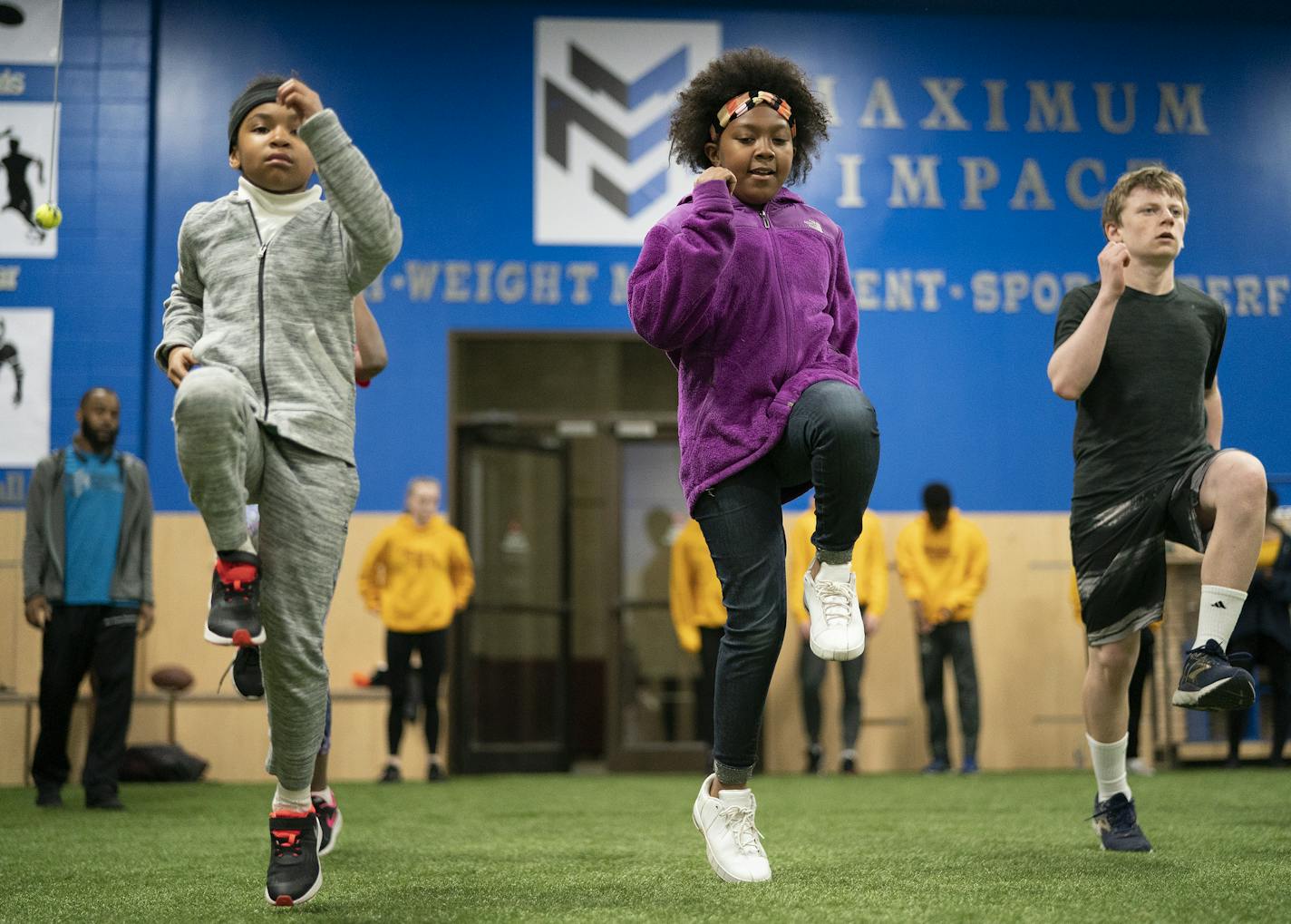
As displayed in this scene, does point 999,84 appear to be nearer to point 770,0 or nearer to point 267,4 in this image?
point 770,0

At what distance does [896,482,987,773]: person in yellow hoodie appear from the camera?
27.4ft

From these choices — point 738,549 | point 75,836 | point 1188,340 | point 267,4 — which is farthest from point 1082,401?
point 267,4

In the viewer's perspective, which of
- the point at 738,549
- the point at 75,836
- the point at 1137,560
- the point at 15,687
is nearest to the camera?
the point at 738,549

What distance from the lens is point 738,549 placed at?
2848 mm

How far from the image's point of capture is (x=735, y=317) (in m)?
2.89

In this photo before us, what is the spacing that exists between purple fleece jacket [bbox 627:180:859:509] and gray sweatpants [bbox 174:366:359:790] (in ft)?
2.25

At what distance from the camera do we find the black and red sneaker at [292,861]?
8.68 ft

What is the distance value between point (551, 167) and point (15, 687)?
453 cm

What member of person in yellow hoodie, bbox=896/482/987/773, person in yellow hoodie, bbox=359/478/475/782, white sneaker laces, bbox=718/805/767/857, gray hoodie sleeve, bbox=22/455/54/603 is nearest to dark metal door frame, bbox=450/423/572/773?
person in yellow hoodie, bbox=359/478/475/782

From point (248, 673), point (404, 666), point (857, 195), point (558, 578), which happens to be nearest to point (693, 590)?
point (558, 578)

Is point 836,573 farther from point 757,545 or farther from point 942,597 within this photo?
point 942,597

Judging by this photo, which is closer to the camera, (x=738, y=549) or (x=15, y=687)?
(x=738, y=549)

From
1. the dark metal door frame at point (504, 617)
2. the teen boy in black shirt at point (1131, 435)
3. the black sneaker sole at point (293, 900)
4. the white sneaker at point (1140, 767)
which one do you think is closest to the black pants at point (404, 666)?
the dark metal door frame at point (504, 617)

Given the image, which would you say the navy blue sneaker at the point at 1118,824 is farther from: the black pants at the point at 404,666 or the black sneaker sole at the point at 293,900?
the black pants at the point at 404,666
